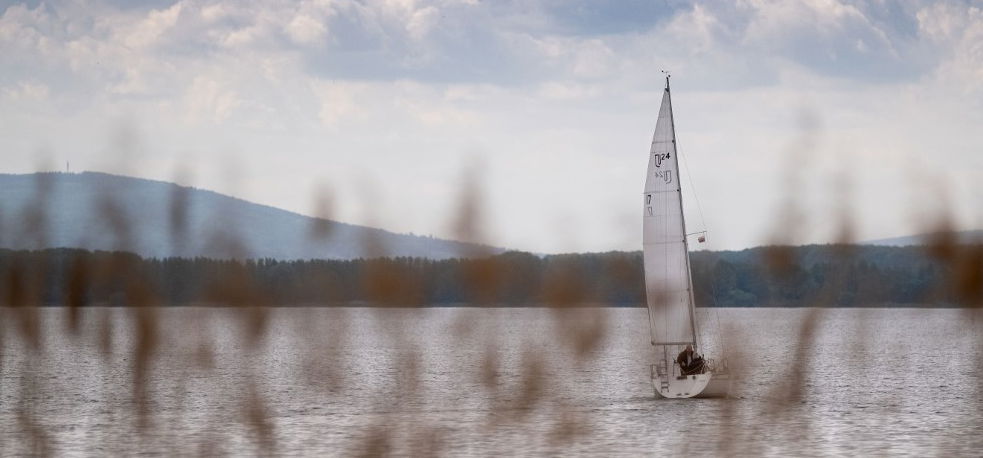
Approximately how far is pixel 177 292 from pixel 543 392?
10.8ft

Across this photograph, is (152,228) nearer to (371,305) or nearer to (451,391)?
(371,305)

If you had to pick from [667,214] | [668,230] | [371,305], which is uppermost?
[667,214]

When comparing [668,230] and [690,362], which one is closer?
[668,230]

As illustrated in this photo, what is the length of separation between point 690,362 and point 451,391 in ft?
38.5

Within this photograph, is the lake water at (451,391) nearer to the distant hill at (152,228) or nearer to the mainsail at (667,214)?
the distant hill at (152,228)

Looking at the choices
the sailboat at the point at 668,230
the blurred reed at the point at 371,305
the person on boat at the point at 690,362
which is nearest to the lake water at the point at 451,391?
the blurred reed at the point at 371,305

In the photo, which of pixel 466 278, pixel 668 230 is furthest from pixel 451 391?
pixel 466 278

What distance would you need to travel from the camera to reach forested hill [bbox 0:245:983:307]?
20.9 feet

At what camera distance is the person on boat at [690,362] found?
44.5m

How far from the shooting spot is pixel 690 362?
44688 mm

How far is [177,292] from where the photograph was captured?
31.1 feet

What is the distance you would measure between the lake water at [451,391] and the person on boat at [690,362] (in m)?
1.30

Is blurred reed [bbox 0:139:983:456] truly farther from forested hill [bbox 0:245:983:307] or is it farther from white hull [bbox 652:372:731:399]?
white hull [bbox 652:372:731:399]

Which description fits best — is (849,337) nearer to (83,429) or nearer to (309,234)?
(309,234)
